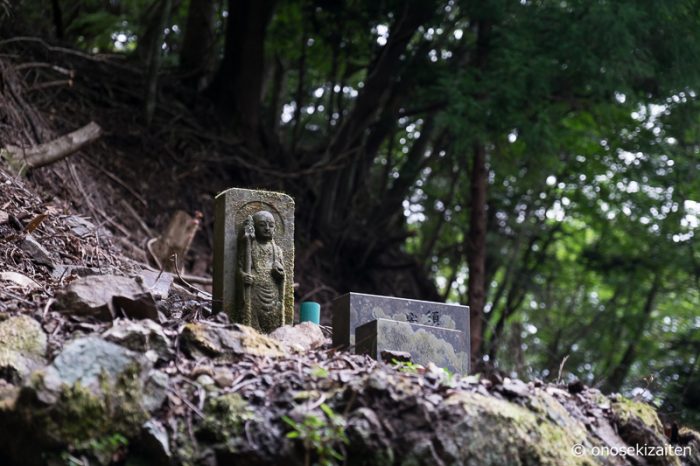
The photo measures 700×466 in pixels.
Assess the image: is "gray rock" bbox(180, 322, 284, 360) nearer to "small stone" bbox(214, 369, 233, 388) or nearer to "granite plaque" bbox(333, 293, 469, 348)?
"small stone" bbox(214, 369, 233, 388)

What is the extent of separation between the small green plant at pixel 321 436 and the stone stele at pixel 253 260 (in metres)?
2.46

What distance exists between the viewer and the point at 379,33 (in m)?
14.5

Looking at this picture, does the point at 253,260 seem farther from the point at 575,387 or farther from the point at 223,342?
the point at 575,387

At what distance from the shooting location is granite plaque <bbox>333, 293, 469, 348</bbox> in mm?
7555

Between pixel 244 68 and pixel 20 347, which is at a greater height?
pixel 244 68

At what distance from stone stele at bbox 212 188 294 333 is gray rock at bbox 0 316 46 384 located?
2.12 meters

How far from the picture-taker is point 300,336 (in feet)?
24.7

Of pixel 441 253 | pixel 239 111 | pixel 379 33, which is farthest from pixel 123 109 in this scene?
pixel 441 253

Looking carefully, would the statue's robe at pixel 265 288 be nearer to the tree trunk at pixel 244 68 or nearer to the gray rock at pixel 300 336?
the gray rock at pixel 300 336

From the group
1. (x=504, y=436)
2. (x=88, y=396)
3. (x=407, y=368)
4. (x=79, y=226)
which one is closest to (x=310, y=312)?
(x=79, y=226)

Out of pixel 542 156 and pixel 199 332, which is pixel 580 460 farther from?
pixel 542 156

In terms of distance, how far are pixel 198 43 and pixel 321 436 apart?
435 inches

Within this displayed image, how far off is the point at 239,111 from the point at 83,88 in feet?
8.26

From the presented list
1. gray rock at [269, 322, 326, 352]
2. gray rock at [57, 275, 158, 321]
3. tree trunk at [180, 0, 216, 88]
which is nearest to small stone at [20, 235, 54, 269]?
gray rock at [57, 275, 158, 321]
